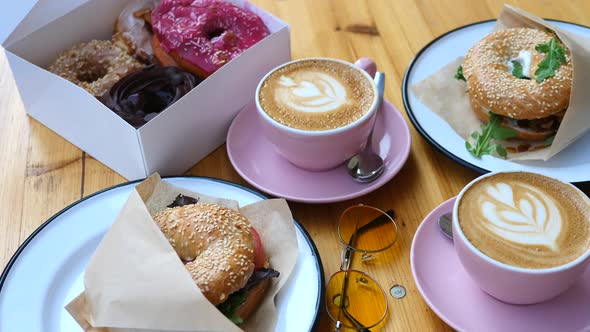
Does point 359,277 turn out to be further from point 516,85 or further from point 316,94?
point 516,85

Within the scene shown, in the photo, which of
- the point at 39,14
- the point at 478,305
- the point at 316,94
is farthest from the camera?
the point at 39,14

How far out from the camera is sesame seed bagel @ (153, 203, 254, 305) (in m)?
0.95

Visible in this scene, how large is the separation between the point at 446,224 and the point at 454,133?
0.93ft

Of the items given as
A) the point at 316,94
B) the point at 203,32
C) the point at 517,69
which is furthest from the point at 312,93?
the point at 517,69

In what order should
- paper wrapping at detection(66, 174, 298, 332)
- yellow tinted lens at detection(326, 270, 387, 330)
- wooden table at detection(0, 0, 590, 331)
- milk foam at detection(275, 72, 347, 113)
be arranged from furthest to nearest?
milk foam at detection(275, 72, 347, 113)
wooden table at detection(0, 0, 590, 331)
yellow tinted lens at detection(326, 270, 387, 330)
paper wrapping at detection(66, 174, 298, 332)

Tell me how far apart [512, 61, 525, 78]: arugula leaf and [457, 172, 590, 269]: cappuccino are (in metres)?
0.40

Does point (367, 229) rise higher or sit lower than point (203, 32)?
lower

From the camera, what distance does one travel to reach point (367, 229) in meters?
1.17

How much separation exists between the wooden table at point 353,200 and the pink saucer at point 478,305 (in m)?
0.05

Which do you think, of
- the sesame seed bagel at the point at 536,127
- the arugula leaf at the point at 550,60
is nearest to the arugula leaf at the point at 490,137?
the sesame seed bagel at the point at 536,127

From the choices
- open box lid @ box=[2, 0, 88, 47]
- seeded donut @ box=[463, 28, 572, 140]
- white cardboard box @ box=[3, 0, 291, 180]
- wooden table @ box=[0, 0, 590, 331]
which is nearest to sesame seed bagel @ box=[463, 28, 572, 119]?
seeded donut @ box=[463, 28, 572, 140]

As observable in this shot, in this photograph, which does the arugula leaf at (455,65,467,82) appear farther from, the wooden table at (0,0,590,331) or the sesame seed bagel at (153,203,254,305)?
the sesame seed bagel at (153,203,254,305)

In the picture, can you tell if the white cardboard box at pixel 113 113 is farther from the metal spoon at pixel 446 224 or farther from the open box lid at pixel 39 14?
the metal spoon at pixel 446 224

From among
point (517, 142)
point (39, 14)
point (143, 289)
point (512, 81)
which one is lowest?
point (517, 142)
